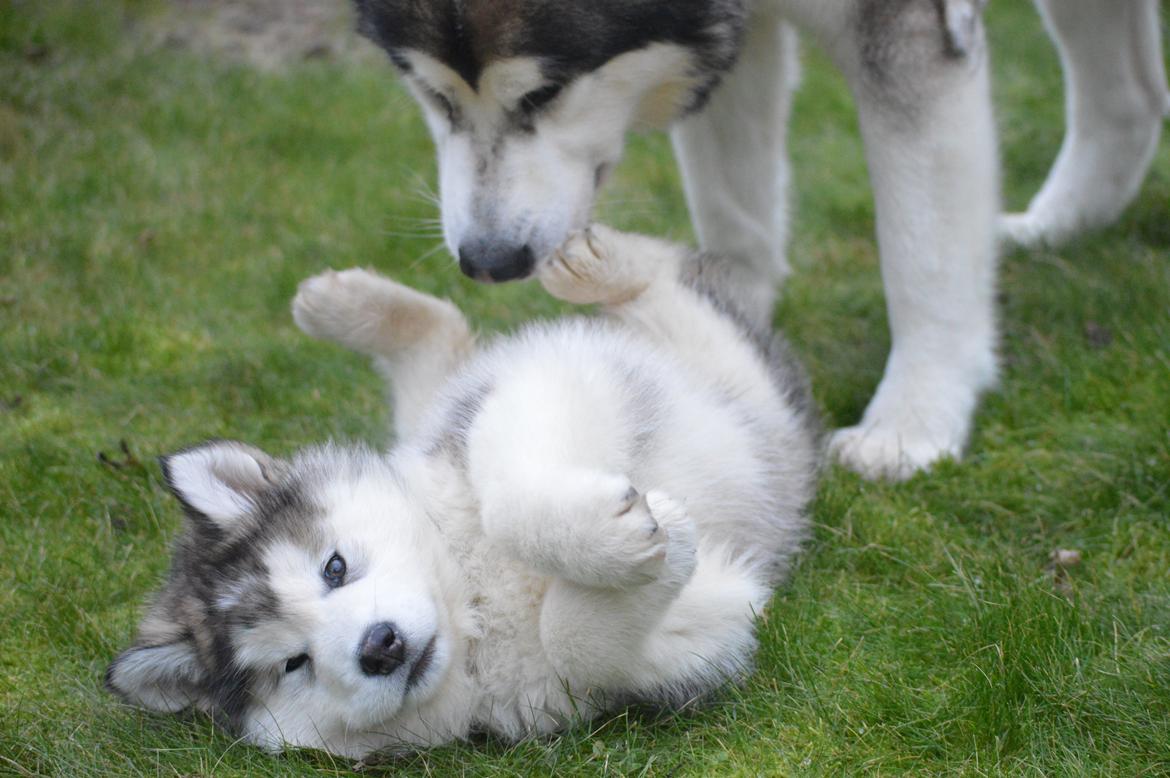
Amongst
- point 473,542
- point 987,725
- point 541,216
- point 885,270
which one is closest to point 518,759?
point 473,542

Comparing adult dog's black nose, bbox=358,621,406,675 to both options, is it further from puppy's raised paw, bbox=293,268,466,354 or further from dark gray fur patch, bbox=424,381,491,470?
puppy's raised paw, bbox=293,268,466,354

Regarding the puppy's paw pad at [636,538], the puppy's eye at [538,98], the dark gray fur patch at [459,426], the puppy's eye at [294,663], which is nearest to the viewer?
the puppy's paw pad at [636,538]

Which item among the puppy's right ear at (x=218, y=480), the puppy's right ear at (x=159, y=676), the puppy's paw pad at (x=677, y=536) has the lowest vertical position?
the puppy's right ear at (x=159, y=676)

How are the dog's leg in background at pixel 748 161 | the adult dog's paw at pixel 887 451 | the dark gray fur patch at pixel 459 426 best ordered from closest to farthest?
the dark gray fur patch at pixel 459 426
the adult dog's paw at pixel 887 451
the dog's leg in background at pixel 748 161

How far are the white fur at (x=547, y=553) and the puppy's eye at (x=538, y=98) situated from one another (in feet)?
1.80

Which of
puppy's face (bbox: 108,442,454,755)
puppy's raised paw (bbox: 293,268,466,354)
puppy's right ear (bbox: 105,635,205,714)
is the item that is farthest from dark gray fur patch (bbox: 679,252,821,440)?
puppy's right ear (bbox: 105,635,205,714)

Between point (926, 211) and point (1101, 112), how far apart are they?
181 cm

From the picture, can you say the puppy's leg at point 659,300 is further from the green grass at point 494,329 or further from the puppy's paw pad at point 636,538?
the puppy's paw pad at point 636,538

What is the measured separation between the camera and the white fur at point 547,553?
225 centimetres

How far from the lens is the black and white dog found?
2.96 metres

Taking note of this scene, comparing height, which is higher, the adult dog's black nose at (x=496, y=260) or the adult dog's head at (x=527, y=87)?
the adult dog's head at (x=527, y=87)

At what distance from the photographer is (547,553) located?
2.23 meters

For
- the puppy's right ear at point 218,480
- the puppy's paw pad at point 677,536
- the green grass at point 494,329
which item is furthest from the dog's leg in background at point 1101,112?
the puppy's right ear at point 218,480

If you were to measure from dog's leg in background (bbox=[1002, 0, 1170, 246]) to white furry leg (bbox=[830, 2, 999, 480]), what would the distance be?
1459 millimetres
